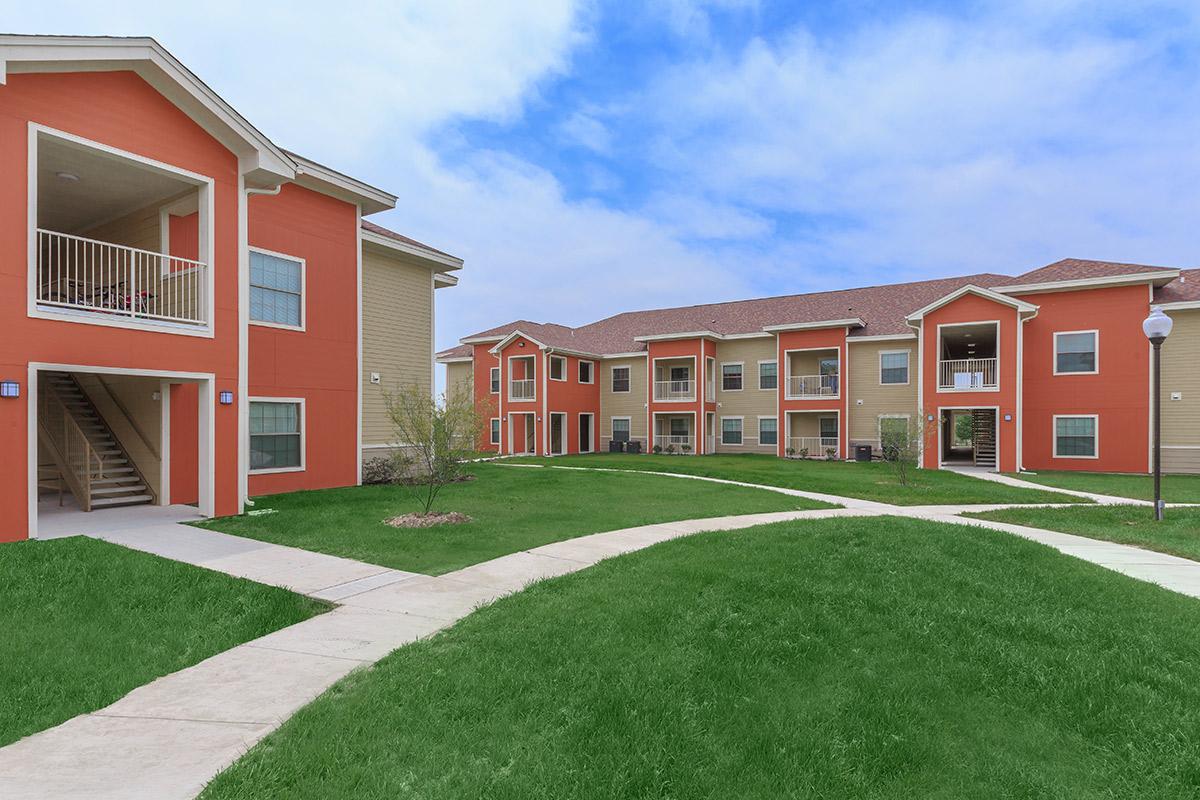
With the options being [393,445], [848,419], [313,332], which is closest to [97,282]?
[313,332]

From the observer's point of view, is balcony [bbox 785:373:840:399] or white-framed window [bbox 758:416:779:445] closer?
balcony [bbox 785:373:840:399]

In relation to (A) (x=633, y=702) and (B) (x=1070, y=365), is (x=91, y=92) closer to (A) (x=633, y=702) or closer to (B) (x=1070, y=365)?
(A) (x=633, y=702)

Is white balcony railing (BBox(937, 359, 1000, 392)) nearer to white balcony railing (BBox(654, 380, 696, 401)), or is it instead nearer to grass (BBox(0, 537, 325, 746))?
white balcony railing (BBox(654, 380, 696, 401))

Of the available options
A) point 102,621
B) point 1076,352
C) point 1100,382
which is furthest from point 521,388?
point 102,621

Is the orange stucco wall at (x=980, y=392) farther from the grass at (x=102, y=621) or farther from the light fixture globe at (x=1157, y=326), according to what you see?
the grass at (x=102, y=621)

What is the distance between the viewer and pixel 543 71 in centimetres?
1758

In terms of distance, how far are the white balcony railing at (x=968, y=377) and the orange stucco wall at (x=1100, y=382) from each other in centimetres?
151

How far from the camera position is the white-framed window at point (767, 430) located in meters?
32.0

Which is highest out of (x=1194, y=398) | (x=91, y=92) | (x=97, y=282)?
(x=91, y=92)

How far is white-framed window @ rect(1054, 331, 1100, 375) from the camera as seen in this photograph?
22984 millimetres

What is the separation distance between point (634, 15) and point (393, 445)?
42.0 feet

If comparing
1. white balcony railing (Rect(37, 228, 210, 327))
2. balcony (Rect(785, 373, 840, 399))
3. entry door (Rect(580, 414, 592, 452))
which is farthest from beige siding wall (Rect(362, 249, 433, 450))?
balcony (Rect(785, 373, 840, 399))

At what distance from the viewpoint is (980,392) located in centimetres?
2367

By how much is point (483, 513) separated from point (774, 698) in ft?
26.3
